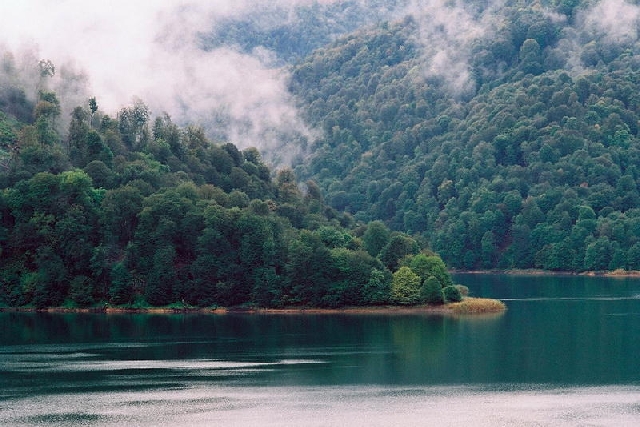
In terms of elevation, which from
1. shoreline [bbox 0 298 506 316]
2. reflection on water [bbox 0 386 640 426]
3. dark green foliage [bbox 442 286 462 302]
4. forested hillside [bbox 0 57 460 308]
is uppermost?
forested hillside [bbox 0 57 460 308]

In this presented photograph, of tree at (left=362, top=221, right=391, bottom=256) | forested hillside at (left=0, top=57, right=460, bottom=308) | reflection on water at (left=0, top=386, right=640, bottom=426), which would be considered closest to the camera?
reflection on water at (left=0, top=386, right=640, bottom=426)

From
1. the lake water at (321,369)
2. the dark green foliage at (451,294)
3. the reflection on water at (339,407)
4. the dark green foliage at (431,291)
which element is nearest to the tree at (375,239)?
the dark green foliage at (451,294)

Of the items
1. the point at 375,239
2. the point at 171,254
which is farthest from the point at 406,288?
the point at 171,254

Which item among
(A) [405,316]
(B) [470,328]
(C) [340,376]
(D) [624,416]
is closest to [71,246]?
(A) [405,316]

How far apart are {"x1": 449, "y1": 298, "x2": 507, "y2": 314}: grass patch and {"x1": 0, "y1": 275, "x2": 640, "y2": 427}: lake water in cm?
352

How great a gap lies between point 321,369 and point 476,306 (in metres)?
50.2

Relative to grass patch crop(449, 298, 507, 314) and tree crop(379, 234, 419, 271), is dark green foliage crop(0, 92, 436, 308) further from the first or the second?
grass patch crop(449, 298, 507, 314)

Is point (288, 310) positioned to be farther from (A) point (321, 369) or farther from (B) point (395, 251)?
(A) point (321, 369)

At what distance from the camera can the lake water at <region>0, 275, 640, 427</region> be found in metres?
67.1

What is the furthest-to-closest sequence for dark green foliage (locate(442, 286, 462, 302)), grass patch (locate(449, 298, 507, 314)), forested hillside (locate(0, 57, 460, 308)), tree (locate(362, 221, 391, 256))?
tree (locate(362, 221, 391, 256)) < dark green foliage (locate(442, 286, 462, 302)) < forested hillside (locate(0, 57, 460, 308)) < grass patch (locate(449, 298, 507, 314))

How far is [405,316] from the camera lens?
413 feet

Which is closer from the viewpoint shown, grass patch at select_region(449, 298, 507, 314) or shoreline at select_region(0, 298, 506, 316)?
shoreline at select_region(0, 298, 506, 316)

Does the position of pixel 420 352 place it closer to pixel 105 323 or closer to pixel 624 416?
pixel 624 416

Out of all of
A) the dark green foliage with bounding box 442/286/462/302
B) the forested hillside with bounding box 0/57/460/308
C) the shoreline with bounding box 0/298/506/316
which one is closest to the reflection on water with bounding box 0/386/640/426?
the shoreline with bounding box 0/298/506/316
